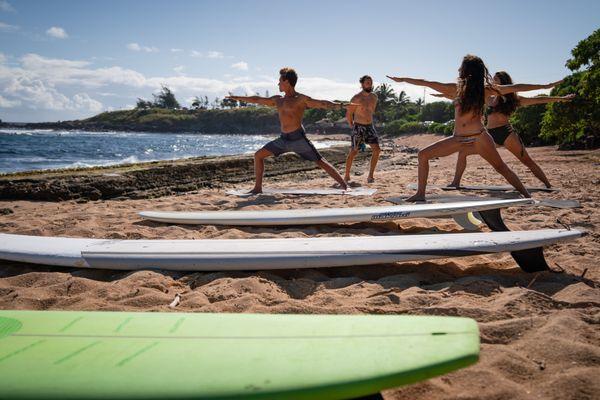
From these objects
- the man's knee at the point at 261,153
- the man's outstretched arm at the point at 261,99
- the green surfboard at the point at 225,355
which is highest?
the man's outstretched arm at the point at 261,99

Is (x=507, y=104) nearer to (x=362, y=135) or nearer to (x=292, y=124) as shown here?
(x=362, y=135)

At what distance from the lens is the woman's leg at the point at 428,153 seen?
17.5ft

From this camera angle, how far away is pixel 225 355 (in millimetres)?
1307

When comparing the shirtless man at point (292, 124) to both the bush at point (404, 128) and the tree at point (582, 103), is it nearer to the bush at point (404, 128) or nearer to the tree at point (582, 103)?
the tree at point (582, 103)

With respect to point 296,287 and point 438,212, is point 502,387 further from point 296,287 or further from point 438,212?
point 438,212

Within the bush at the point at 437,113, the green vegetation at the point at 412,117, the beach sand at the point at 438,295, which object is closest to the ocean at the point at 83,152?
the green vegetation at the point at 412,117

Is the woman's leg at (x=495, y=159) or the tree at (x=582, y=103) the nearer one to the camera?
the woman's leg at (x=495, y=159)

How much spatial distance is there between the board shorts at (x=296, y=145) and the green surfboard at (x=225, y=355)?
5.25 m

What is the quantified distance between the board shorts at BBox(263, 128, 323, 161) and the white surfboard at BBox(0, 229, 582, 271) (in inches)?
148

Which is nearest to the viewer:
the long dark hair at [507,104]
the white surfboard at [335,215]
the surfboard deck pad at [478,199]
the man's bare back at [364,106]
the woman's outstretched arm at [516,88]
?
the white surfboard at [335,215]

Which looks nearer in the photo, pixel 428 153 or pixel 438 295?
pixel 438 295

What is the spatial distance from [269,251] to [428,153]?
326cm

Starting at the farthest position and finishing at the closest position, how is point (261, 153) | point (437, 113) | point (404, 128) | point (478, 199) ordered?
point (437, 113) → point (404, 128) → point (261, 153) → point (478, 199)

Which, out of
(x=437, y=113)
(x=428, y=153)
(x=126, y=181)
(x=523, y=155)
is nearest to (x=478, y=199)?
(x=428, y=153)
